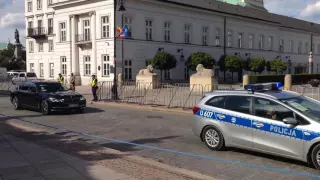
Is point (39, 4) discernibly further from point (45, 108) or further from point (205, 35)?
point (45, 108)

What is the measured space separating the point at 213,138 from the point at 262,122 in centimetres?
151

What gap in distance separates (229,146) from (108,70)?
1501 inches

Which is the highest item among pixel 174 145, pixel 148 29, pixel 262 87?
pixel 148 29

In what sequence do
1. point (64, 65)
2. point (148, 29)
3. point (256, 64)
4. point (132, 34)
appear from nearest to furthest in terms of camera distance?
point (132, 34) < point (148, 29) < point (64, 65) < point (256, 64)

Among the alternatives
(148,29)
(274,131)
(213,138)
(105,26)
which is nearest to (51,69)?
(105,26)

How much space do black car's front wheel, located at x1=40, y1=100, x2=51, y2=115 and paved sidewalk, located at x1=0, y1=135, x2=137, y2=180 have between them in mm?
8512

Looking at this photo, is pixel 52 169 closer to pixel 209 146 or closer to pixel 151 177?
pixel 151 177

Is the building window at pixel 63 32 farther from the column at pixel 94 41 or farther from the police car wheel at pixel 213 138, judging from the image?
the police car wheel at pixel 213 138

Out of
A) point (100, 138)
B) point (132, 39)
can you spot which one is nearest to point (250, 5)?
point (132, 39)

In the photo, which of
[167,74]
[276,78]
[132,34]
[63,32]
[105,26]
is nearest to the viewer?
[132,34]

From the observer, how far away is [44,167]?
6.92 meters

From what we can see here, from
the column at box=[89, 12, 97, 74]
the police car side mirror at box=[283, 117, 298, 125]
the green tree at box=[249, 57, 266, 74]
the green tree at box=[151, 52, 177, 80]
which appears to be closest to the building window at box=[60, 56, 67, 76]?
the column at box=[89, 12, 97, 74]

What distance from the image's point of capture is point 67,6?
166 ft

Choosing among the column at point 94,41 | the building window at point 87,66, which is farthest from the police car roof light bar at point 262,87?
the building window at point 87,66
